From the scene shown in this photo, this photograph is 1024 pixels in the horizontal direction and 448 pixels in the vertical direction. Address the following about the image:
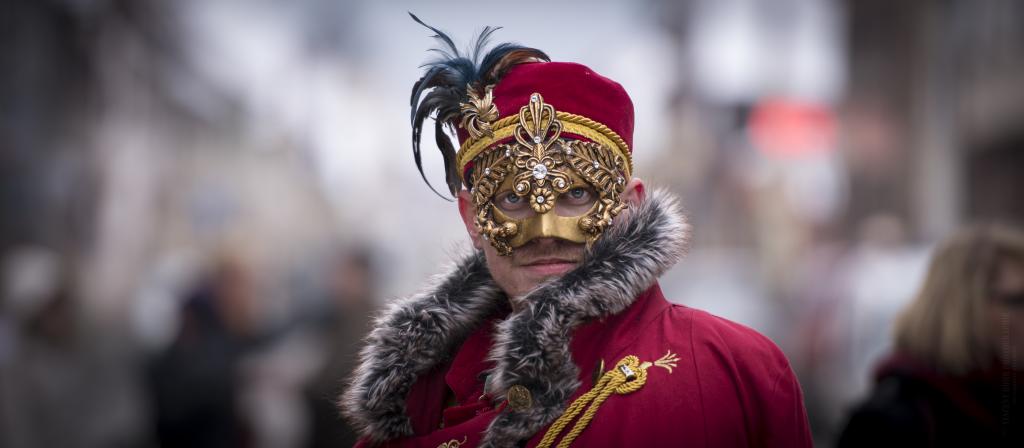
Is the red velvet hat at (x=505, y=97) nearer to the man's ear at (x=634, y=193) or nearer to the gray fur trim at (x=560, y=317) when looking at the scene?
the man's ear at (x=634, y=193)

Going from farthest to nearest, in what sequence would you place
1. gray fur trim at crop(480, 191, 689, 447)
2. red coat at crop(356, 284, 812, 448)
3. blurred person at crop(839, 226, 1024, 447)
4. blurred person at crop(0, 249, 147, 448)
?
1. blurred person at crop(0, 249, 147, 448)
2. blurred person at crop(839, 226, 1024, 447)
3. gray fur trim at crop(480, 191, 689, 447)
4. red coat at crop(356, 284, 812, 448)

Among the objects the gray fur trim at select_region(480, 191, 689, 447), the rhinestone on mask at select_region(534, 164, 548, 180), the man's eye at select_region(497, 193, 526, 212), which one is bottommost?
the gray fur trim at select_region(480, 191, 689, 447)

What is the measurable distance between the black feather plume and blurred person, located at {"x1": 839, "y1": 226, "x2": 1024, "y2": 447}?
1.83 metres

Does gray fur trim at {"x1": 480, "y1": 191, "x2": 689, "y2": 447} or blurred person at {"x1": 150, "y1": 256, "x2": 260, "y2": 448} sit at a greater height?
gray fur trim at {"x1": 480, "y1": 191, "x2": 689, "y2": 447}

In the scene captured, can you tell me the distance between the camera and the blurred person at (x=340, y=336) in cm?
677

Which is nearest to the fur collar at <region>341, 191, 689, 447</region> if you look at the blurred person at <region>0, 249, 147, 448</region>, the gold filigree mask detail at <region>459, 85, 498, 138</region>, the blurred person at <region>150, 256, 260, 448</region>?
the gold filigree mask detail at <region>459, 85, 498, 138</region>

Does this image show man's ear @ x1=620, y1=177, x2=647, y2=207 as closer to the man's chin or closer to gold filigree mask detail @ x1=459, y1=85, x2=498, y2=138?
the man's chin

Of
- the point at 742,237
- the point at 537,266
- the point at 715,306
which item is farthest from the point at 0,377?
the point at 742,237

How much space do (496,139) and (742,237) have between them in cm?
3027

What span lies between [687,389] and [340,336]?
4.75 meters

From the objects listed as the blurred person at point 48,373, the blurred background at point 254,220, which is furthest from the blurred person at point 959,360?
the blurred person at point 48,373

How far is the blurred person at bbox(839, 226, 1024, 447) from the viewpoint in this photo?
3.55 meters

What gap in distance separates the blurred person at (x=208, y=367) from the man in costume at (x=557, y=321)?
160 inches

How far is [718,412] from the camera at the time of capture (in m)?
2.53
